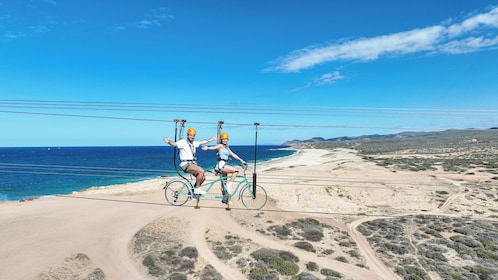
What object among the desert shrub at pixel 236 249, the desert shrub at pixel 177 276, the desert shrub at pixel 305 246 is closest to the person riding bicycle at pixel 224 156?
the desert shrub at pixel 177 276

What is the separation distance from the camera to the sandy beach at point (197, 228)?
564 inches

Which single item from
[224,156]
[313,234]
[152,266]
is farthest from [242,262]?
[224,156]

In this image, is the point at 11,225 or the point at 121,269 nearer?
the point at 121,269

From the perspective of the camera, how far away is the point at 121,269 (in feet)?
46.6

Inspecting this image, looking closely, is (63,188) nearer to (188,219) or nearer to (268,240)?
(188,219)

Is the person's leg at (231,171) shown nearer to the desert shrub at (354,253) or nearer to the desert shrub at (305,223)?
the desert shrub at (354,253)

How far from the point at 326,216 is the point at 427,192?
48.8ft

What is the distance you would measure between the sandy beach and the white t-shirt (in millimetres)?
6449

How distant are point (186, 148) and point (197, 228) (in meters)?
9.31

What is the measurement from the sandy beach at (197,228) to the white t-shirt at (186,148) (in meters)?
6.45

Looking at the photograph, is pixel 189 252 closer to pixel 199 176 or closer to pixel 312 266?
pixel 199 176

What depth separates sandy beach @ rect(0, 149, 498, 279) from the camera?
47.0 feet

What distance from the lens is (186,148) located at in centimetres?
1209

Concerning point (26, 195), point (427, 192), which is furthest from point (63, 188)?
point (427, 192)
